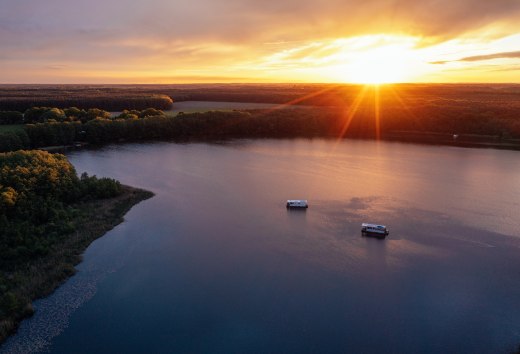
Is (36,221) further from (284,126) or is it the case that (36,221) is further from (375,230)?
(284,126)

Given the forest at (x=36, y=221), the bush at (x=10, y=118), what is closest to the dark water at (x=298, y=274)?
the forest at (x=36, y=221)

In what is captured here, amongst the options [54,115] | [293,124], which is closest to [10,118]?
[54,115]

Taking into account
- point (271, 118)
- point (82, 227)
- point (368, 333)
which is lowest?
point (368, 333)

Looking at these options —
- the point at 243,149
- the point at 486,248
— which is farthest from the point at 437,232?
the point at 243,149

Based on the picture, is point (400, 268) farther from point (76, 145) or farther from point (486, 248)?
point (76, 145)

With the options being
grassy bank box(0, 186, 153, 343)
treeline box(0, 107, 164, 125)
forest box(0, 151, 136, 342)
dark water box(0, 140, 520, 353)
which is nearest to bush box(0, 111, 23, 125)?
treeline box(0, 107, 164, 125)
